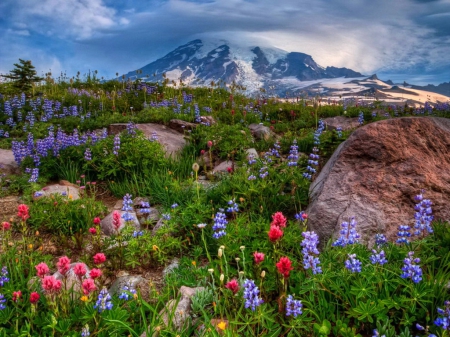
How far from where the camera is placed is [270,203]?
577 cm

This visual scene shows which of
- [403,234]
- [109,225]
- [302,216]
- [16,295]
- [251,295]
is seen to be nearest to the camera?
[251,295]

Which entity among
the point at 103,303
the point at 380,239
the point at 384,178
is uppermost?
the point at 384,178

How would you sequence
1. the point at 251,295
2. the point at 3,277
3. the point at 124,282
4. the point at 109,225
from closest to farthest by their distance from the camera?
the point at 251,295
the point at 3,277
the point at 124,282
the point at 109,225

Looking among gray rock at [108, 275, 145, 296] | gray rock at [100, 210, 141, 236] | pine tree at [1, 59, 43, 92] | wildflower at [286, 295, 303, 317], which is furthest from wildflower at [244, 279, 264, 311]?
pine tree at [1, 59, 43, 92]

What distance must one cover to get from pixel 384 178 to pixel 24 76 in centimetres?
1626

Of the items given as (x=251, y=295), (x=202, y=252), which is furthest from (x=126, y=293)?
(x=202, y=252)

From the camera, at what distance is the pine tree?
1616cm

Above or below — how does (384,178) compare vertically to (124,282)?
above

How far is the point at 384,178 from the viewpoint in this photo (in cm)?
508

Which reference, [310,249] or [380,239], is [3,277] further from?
[380,239]

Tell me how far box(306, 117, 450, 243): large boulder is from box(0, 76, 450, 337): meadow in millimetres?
307

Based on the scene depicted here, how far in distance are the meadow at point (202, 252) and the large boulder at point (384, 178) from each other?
12.1 inches

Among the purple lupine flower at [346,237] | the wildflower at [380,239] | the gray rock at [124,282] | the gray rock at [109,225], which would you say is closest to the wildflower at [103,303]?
the gray rock at [124,282]

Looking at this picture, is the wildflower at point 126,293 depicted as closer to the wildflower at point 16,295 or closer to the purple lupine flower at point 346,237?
the wildflower at point 16,295
